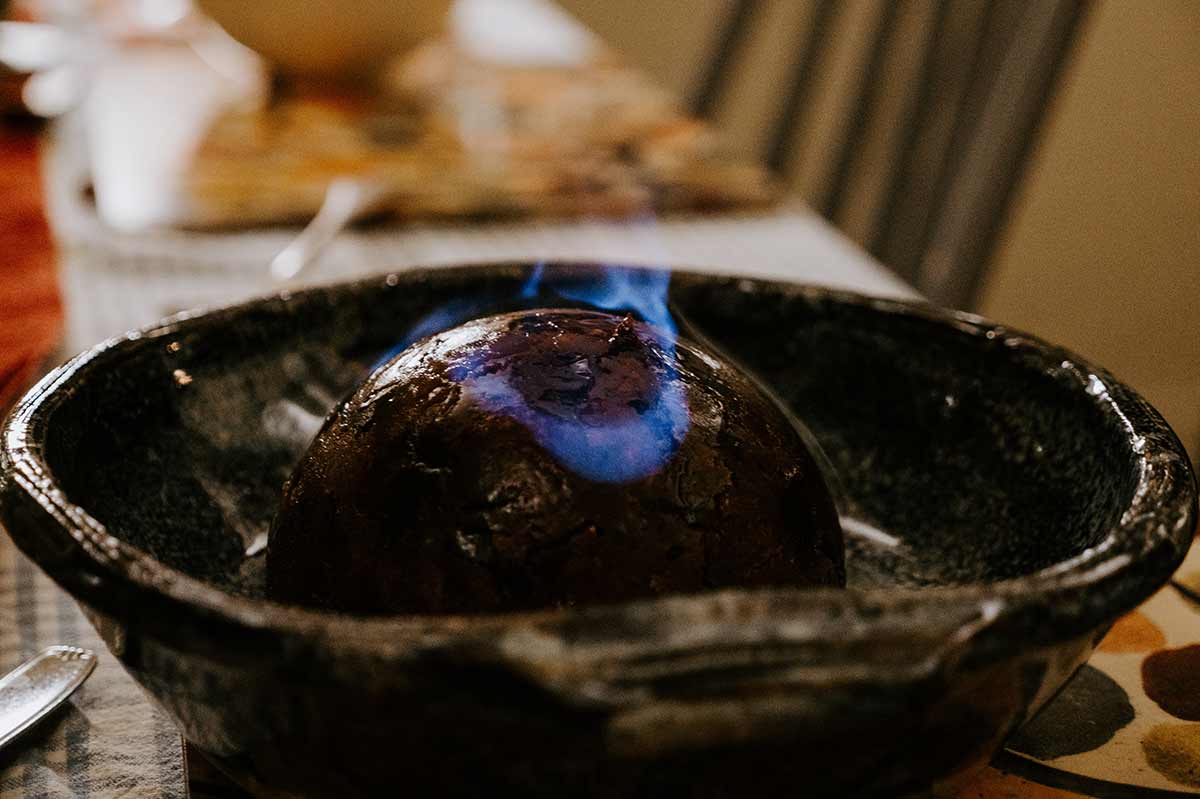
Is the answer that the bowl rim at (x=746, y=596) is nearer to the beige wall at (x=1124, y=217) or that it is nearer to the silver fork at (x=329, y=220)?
the silver fork at (x=329, y=220)

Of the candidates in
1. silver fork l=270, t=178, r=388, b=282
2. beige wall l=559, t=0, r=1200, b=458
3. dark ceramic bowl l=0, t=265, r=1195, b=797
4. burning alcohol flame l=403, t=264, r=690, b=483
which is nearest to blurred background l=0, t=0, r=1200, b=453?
beige wall l=559, t=0, r=1200, b=458

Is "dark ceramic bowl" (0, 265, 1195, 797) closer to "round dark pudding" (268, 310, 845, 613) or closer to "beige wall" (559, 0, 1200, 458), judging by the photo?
"round dark pudding" (268, 310, 845, 613)

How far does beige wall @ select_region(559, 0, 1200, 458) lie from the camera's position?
8.35 ft

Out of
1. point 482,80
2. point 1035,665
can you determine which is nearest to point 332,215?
point 482,80

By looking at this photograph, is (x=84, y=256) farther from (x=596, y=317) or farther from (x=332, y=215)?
(x=596, y=317)

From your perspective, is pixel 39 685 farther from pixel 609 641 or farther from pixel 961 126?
pixel 961 126

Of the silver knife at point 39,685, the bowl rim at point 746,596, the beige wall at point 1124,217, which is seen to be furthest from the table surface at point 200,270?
the beige wall at point 1124,217

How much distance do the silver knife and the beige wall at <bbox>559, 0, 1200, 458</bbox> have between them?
2.22m

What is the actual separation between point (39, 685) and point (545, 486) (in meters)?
0.26

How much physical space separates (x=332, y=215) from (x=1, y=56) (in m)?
0.71

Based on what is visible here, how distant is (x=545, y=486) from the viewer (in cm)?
48

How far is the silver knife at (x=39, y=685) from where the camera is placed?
53 cm

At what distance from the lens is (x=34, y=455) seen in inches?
18.2

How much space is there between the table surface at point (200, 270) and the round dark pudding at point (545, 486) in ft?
0.35
